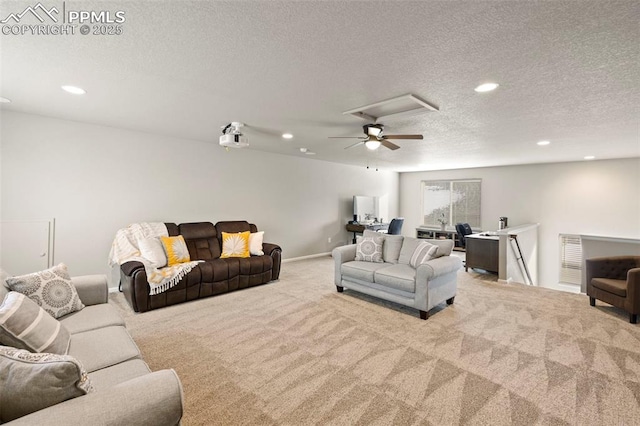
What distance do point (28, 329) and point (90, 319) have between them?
76 centimetres

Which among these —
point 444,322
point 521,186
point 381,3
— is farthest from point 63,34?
point 521,186


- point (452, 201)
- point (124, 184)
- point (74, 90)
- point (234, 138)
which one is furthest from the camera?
point (452, 201)

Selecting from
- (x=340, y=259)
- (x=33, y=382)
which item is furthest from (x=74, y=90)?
(x=340, y=259)

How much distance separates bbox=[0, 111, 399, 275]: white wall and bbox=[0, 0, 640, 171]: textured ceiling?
0.37 meters

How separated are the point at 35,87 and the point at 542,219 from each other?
9479 mm

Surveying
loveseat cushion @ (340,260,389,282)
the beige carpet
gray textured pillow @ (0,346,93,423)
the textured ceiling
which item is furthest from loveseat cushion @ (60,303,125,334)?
loveseat cushion @ (340,260,389,282)

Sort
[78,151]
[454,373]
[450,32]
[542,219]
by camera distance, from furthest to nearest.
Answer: [542,219] → [78,151] → [454,373] → [450,32]

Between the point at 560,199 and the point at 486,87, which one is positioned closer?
the point at 486,87

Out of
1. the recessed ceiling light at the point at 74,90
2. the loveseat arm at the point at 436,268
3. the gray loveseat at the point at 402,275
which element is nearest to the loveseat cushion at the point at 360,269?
the gray loveseat at the point at 402,275

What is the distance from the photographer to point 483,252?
572cm

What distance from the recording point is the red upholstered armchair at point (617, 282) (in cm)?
329

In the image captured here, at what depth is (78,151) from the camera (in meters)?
4.00

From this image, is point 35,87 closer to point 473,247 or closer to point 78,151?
point 78,151

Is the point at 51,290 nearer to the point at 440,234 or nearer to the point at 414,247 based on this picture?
the point at 414,247
